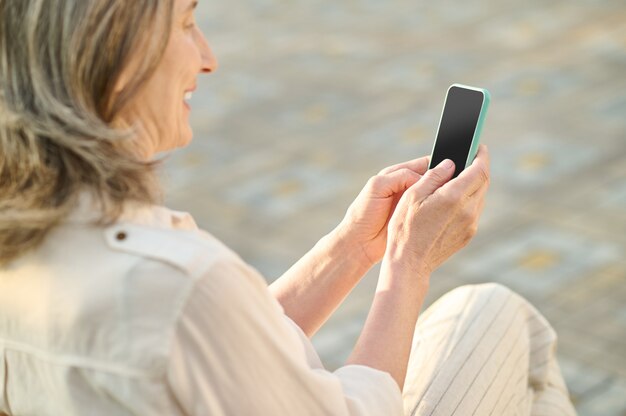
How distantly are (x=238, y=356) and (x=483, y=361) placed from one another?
0.72 meters

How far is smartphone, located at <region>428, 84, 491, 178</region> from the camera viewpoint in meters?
1.79

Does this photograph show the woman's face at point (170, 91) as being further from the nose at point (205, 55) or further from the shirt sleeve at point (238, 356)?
the shirt sleeve at point (238, 356)

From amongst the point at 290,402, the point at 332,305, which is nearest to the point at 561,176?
the point at 332,305

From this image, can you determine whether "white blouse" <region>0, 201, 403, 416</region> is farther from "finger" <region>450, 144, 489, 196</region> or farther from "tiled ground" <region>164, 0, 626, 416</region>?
"tiled ground" <region>164, 0, 626, 416</region>

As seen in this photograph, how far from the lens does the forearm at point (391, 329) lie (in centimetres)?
155

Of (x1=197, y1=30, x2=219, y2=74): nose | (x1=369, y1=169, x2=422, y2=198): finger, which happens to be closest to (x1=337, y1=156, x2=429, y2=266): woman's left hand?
(x1=369, y1=169, x2=422, y2=198): finger

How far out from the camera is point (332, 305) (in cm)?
189

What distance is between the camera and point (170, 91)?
4.63 feet

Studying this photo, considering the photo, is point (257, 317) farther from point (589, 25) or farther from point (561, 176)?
point (589, 25)

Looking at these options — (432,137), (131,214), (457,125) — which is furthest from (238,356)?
(432,137)

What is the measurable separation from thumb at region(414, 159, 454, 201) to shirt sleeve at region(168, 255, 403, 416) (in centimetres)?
40

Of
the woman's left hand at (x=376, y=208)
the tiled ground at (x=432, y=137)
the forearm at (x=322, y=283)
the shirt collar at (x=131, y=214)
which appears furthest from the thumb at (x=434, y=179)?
the tiled ground at (x=432, y=137)

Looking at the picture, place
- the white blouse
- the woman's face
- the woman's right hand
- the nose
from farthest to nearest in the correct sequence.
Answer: the woman's right hand → the nose → the woman's face → the white blouse

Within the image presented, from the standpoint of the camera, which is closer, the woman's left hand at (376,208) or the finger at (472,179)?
the finger at (472,179)
